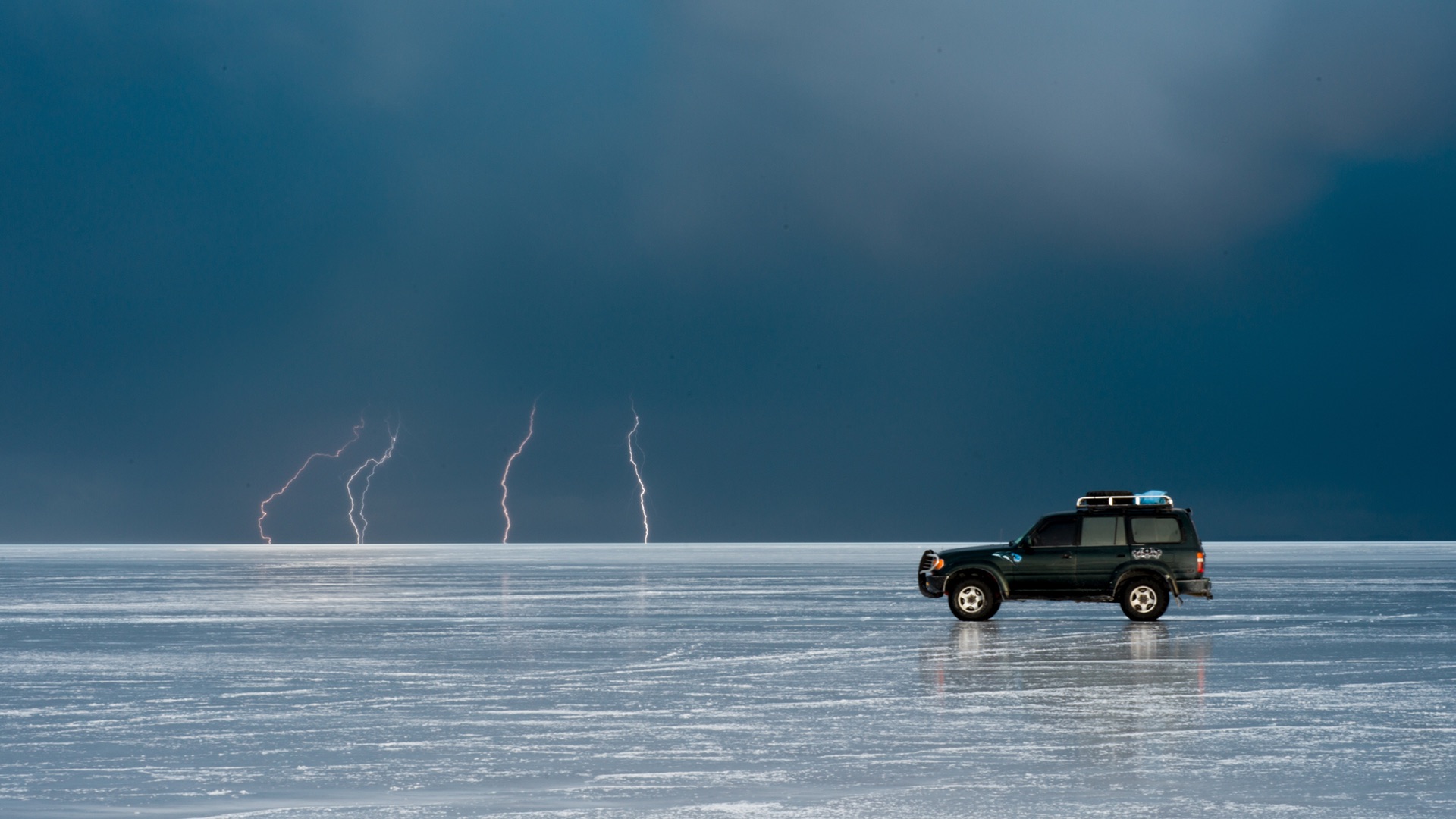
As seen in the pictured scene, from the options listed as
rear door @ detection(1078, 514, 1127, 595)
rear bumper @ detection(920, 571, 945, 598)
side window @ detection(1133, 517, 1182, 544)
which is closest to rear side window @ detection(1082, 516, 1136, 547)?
rear door @ detection(1078, 514, 1127, 595)

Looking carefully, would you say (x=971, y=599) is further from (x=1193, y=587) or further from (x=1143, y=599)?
(x=1193, y=587)

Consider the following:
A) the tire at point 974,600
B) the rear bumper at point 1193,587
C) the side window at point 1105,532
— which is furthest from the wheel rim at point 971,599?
the rear bumper at point 1193,587

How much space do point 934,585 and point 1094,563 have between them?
265 cm

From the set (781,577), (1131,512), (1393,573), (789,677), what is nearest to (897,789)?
(789,677)

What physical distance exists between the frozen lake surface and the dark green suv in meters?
0.75

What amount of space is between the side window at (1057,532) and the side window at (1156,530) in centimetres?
100

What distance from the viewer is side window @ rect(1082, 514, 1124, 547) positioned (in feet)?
84.2

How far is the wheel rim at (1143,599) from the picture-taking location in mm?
25109

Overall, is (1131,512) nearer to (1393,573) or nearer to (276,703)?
(276,703)

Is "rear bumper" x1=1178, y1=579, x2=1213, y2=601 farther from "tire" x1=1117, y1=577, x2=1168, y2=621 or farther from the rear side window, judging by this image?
the rear side window

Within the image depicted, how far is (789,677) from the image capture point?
1617 cm

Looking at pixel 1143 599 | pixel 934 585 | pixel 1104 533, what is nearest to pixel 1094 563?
pixel 1104 533

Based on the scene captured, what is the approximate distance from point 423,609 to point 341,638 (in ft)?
24.1

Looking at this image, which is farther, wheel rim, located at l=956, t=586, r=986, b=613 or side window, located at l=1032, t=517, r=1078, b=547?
side window, located at l=1032, t=517, r=1078, b=547
